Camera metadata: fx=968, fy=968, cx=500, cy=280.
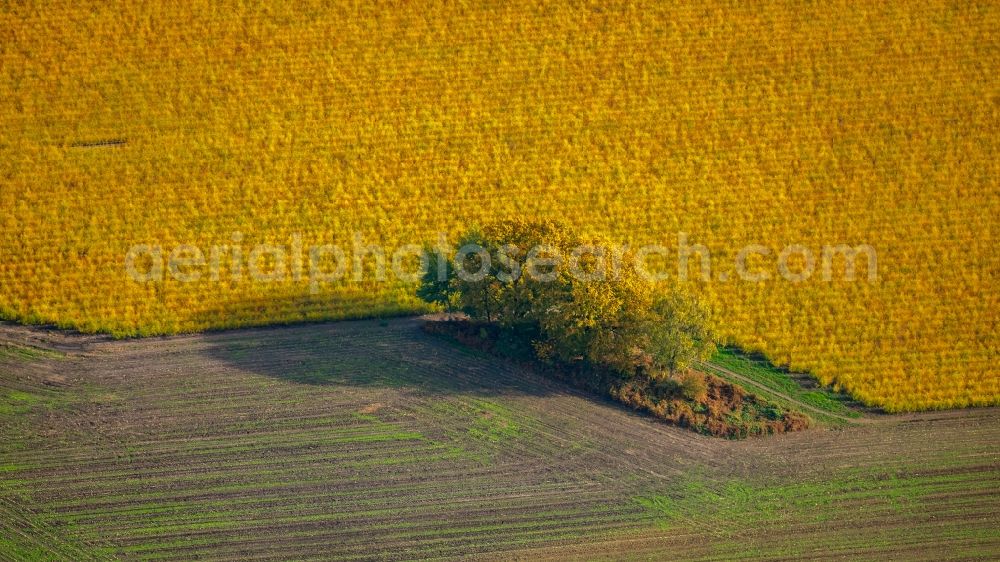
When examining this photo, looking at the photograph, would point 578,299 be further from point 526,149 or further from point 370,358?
point 526,149

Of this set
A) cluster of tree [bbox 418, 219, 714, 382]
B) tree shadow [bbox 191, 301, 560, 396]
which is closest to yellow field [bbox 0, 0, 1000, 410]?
tree shadow [bbox 191, 301, 560, 396]

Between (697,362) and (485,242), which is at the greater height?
(485,242)

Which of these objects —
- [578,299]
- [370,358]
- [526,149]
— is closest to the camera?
[578,299]

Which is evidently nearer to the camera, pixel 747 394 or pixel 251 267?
pixel 747 394

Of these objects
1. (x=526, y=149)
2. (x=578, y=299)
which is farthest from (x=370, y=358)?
(x=526, y=149)

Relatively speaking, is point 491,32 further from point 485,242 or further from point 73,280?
point 73,280

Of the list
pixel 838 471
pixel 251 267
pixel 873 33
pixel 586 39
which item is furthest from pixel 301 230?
pixel 873 33
